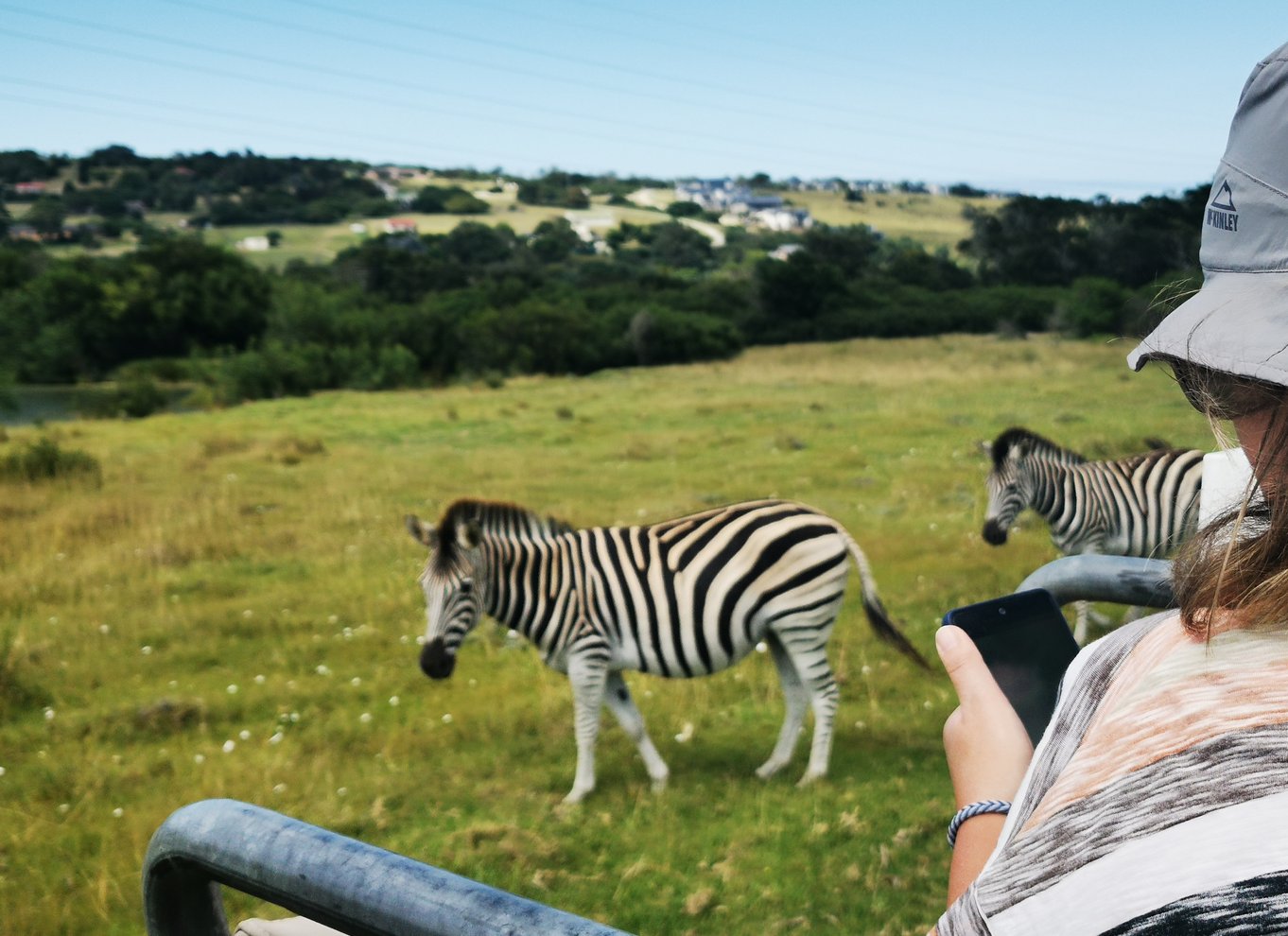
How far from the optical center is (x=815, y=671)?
5.55m

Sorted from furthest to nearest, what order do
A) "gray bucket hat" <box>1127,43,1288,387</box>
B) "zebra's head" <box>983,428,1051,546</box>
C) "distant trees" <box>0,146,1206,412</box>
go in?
"distant trees" <box>0,146,1206,412</box>
"zebra's head" <box>983,428,1051,546</box>
"gray bucket hat" <box>1127,43,1288,387</box>

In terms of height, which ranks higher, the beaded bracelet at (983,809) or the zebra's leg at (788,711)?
the beaded bracelet at (983,809)

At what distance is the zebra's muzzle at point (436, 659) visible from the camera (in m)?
5.40

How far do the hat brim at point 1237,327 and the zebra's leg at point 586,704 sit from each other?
186 inches

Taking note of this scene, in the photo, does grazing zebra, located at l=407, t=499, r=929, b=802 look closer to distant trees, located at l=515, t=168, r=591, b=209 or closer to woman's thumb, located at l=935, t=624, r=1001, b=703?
woman's thumb, located at l=935, t=624, r=1001, b=703

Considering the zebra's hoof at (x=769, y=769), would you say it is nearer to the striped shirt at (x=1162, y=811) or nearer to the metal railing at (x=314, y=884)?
the metal railing at (x=314, y=884)

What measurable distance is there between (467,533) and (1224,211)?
4.86 metres

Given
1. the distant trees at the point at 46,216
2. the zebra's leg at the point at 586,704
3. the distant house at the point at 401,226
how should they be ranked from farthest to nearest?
1. the distant house at the point at 401,226
2. the distant trees at the point at 46,216
3. the zebra's leg at the point at 586,704

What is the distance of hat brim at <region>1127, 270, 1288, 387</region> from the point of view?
2.40 feet

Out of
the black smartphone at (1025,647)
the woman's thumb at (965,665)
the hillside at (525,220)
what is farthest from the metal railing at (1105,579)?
the hillside at (525,220)

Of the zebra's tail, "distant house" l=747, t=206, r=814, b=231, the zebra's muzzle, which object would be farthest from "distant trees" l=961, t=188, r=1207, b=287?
"distant house" l=747, t=206, r=814, b=231

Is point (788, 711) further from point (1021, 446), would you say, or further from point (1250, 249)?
point (1250, 249)

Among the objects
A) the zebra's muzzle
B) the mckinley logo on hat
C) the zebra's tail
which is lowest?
the zebra's muzzle

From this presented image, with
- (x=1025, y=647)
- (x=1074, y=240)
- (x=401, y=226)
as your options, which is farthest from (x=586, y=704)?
(x=401, y=226)
